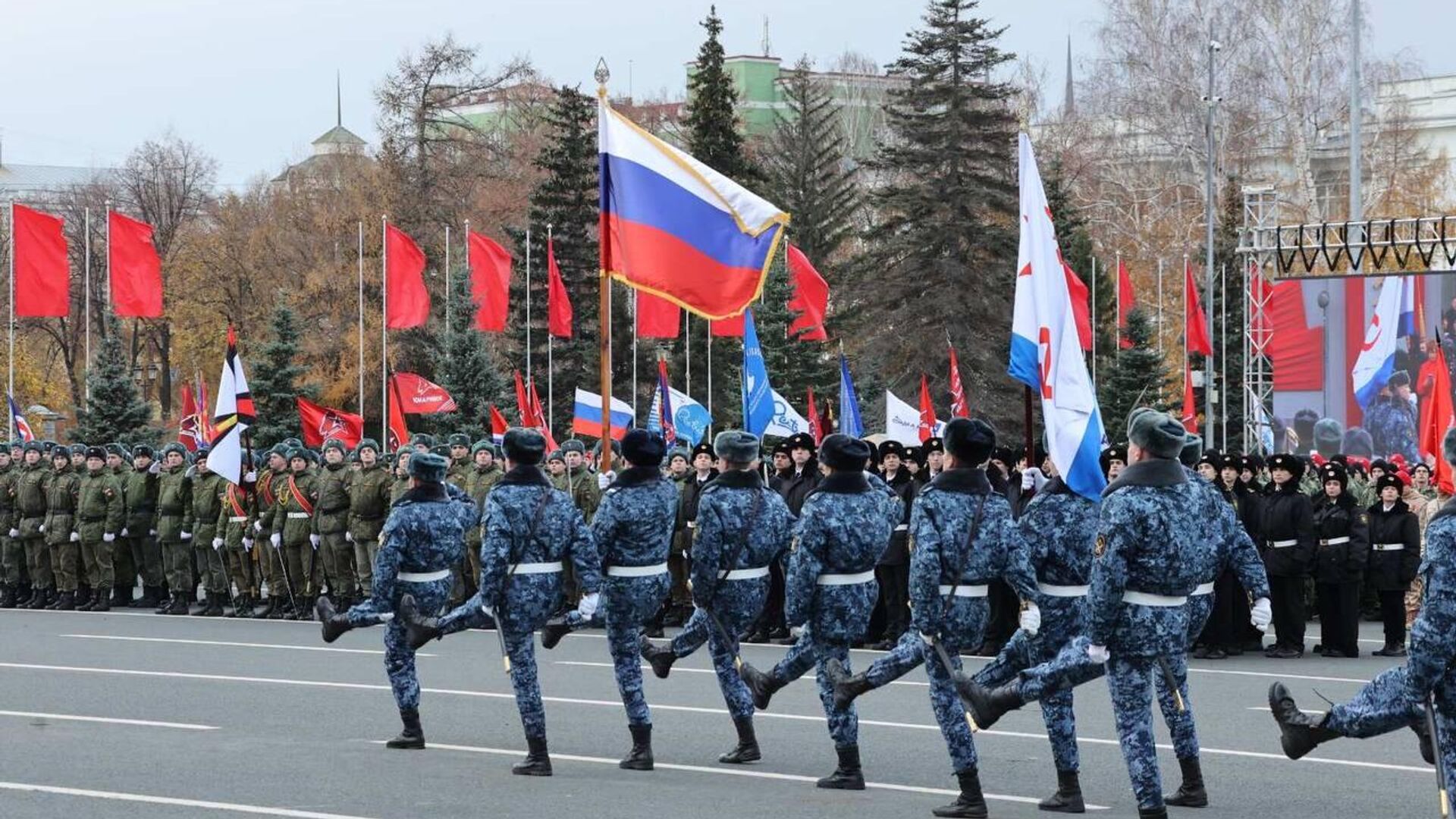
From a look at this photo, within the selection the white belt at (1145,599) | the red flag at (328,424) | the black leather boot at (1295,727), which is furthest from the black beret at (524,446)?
the red flag at (328,424)

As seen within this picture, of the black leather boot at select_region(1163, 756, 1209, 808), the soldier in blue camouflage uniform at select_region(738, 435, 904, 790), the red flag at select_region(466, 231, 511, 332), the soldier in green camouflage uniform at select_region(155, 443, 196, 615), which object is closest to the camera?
the black leather boot at select_region(1163, 756, 1209, 808)

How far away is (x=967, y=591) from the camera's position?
30.9 feet

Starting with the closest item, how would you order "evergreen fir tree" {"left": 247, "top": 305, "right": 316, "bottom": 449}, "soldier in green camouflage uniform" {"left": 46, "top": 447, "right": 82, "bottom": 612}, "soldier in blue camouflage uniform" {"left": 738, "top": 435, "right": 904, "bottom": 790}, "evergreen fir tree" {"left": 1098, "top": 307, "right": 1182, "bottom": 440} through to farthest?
"soldier in blue camouflage uniform" {"left": 738, "top": 435, "right": 904, "bottom": 790}
"soldier in green camouflage uniform" {"left": 46, "top": 447, "right": 82, "bottom": 612}
"evergreen fir tree" {"left": 247, "top": 305, "right": 316, "bottom": 449}
"evergreen fir tree" {"left": 1098, "top": 307, "right": 1182, "bottom": 440}

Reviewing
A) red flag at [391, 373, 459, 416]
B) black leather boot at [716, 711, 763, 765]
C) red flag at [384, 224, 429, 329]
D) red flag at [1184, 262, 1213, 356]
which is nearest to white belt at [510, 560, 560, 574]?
black leather boot at [716, 711, 763, 765]

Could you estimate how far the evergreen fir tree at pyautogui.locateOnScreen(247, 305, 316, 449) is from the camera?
41500 millimetres

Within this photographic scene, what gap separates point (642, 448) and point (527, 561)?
0.85 meters

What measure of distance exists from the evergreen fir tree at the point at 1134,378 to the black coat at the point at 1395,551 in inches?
1143

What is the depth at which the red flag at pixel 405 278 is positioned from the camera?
37.1 m

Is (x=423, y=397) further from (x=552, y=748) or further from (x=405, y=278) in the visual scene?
(x=552, y=748)

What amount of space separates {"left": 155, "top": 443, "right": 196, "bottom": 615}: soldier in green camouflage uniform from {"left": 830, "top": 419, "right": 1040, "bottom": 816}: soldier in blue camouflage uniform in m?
14.2

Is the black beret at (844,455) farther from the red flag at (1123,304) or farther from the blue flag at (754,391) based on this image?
the red flag at (1123,304)

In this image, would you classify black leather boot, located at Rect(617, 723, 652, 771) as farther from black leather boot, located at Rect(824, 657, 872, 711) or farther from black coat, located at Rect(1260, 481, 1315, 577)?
black coat, located at Rect(1260, 481, 1315, 577)

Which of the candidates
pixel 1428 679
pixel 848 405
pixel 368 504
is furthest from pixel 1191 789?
pixel 848 405

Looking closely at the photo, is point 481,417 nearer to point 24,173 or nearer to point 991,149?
point 991,149
